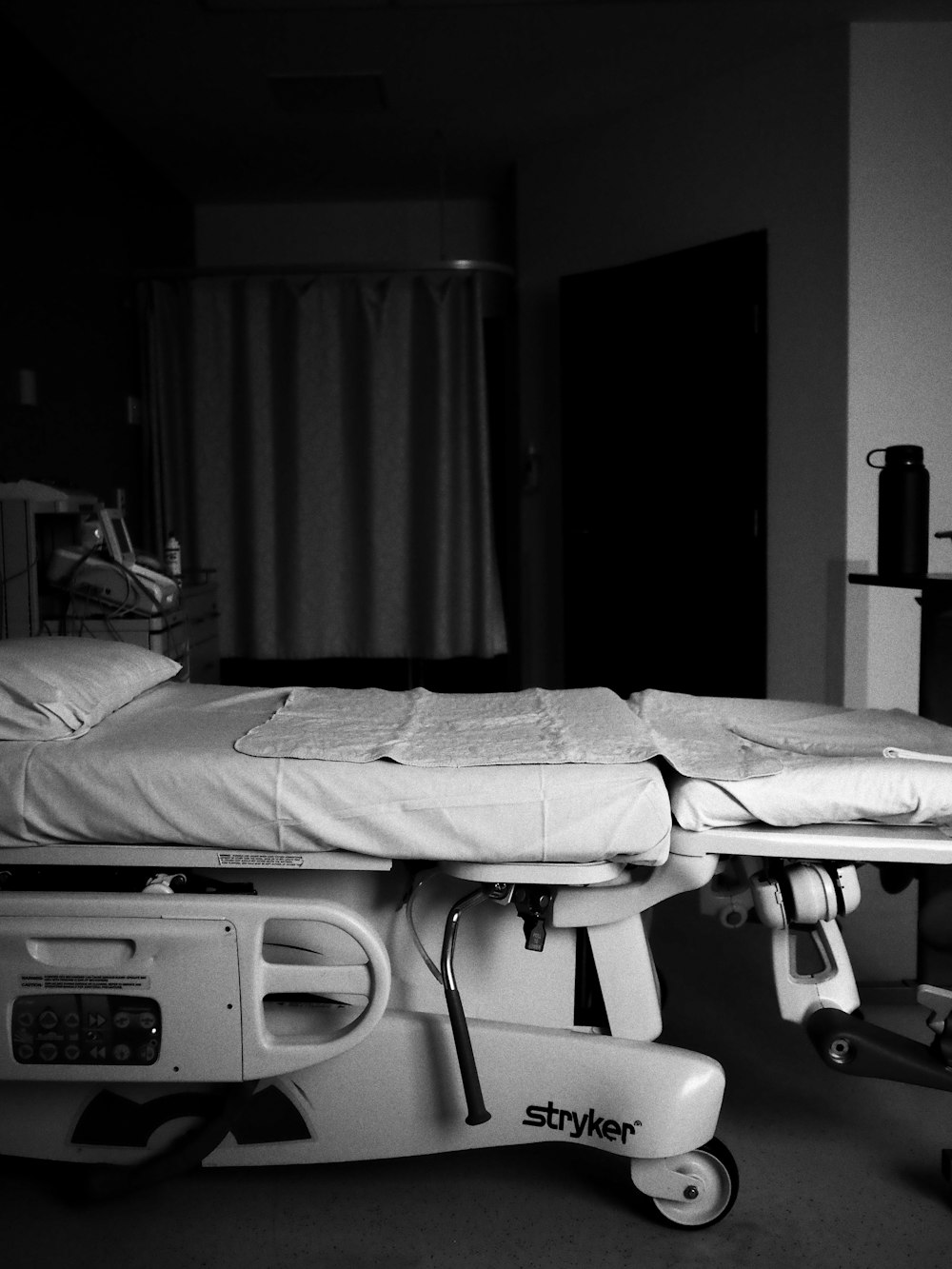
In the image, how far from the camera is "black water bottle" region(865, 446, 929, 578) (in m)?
2.01

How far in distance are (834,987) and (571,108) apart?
357 centimetres

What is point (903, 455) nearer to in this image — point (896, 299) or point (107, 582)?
point (896, 299)

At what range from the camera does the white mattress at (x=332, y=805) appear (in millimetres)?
1295

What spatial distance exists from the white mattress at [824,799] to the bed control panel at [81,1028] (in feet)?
→ 2.28

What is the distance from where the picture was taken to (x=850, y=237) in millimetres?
3416

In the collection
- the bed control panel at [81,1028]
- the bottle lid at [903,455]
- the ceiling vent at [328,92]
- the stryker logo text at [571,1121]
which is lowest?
the stryker logo text at [571,1121]

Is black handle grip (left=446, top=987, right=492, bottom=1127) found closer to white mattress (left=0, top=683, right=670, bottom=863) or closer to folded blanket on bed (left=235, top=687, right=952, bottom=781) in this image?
white mattress (left=0, top=683, right=670, bottom=863)

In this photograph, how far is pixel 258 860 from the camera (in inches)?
52.5

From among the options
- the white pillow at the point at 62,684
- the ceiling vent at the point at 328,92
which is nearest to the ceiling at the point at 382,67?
the ceiling vent at the point at 328,92

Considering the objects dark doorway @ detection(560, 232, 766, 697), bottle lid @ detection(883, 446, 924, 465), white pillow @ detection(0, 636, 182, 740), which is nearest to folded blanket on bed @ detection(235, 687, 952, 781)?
white pillow @ detection(0, 636, 182, 740)

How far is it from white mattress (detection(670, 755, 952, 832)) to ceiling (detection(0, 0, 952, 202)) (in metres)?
2.71

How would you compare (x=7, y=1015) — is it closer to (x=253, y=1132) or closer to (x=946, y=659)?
(x=253, y=1132)

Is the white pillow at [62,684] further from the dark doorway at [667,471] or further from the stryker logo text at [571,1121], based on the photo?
the dark doorway at [667,471]

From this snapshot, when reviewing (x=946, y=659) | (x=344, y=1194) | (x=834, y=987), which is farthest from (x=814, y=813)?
(x=344, y=1194)
